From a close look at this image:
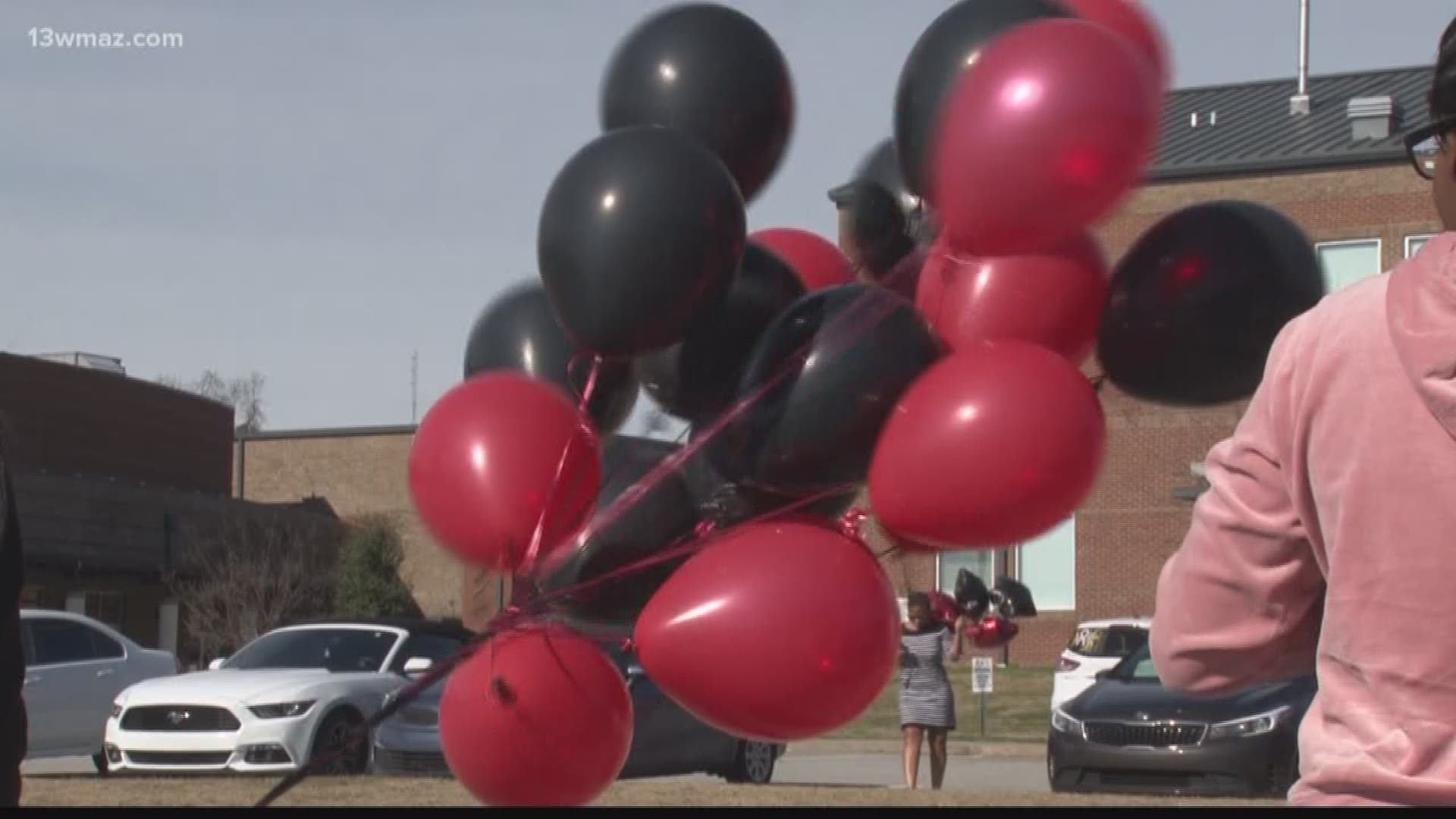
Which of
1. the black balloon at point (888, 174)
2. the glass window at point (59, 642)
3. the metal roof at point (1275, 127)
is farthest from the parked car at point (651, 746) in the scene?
the metal roof at point (1275, 127)

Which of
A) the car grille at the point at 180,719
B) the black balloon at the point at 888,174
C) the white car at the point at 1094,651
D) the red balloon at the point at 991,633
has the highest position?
the black balloon at the point at 888,174

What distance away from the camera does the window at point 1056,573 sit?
40.5m

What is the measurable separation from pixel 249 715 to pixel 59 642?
3.23m

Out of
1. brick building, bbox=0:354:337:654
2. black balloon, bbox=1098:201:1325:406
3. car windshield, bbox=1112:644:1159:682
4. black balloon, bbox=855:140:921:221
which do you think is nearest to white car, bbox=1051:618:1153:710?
car windshield, bbox=1112:644:1159:682

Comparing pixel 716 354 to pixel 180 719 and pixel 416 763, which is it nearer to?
pixel 416 763

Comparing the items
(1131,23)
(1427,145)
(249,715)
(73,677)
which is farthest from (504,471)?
(73,677)

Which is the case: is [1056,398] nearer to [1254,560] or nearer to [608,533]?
[608,533]

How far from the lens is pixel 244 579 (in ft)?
126

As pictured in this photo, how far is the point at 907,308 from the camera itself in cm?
505

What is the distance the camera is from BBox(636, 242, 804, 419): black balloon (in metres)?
5.21

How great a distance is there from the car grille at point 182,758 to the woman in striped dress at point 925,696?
16.6 ft

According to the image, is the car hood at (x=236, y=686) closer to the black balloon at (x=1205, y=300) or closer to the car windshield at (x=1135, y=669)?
the car windshield at (x=1135, y=669)

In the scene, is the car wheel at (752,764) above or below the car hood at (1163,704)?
below

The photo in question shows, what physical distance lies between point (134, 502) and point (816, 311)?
3592cm
